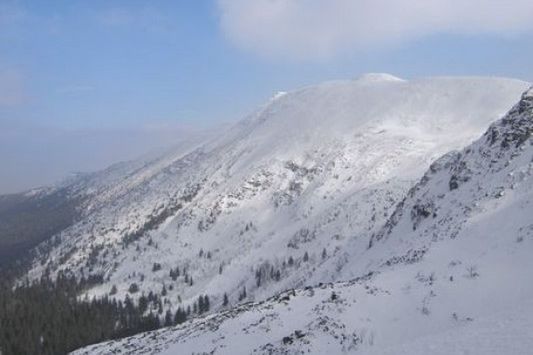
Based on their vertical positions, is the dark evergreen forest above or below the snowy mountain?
below

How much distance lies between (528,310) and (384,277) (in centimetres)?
1626

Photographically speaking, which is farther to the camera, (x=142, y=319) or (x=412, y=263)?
(x=142, y=319)

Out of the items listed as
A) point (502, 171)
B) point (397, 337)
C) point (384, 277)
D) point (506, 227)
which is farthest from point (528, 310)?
point (502, 171)

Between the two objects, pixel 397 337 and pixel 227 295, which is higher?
pixel 397 337

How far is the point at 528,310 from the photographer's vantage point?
25812 mm

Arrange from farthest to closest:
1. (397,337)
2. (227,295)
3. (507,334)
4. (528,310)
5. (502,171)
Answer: (227,295) < (502,171) < (397,337) < (528,310) < (507,334)

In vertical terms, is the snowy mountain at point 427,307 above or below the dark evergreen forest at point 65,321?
above

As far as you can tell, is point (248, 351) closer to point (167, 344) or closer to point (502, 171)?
point (167, 344)

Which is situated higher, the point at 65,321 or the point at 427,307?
the point at 427,307

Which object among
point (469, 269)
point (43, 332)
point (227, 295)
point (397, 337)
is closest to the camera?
point (397, 337)

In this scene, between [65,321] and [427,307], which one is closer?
[427,307]

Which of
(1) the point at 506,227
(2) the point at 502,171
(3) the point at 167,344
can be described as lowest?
(3) the point at 167,344

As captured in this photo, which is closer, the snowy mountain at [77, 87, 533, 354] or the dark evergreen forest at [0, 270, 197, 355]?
the snowy mountain at [77, 87, 533, 354]

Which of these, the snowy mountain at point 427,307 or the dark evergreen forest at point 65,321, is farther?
the dark evergreen forest at point 65,321
